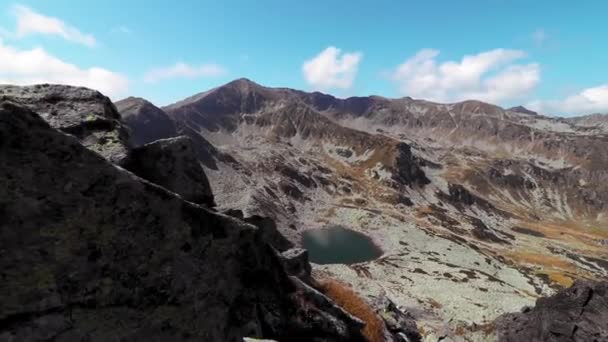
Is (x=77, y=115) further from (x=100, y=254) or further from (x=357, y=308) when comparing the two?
(x=357, y=308)

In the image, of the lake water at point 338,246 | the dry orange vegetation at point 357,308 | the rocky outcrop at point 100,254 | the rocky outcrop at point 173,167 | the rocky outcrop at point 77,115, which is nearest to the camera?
the rocky outcrop at point 100,254

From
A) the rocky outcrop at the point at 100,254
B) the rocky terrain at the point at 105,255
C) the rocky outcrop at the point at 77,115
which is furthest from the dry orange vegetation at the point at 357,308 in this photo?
the rocky outcrop at the point at 77,115

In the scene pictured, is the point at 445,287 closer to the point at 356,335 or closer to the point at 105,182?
the point at 356,335

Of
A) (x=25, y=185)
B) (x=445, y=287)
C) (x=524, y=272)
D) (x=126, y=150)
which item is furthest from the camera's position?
(x=524, y=272)

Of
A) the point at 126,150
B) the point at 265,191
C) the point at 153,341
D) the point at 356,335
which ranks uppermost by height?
the point at 126,150

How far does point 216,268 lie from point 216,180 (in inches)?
7415

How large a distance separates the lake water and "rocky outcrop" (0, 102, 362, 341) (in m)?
117

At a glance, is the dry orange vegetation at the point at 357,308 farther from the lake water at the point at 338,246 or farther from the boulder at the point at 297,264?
the lake water at the point at 338,246

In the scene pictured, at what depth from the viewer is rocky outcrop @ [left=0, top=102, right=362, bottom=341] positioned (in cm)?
821

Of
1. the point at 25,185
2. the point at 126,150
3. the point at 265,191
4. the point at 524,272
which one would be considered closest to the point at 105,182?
the point at 25,185

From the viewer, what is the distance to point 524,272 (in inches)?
5536

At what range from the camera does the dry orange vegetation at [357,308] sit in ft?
61.9

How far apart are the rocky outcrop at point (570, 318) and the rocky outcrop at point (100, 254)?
3459cm

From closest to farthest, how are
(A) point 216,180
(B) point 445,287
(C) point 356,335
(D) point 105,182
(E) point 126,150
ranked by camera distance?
(D) point 105,182, (E) point 126,150, (C) point 356,335, (B) point 445,287, (A) point 216,180
